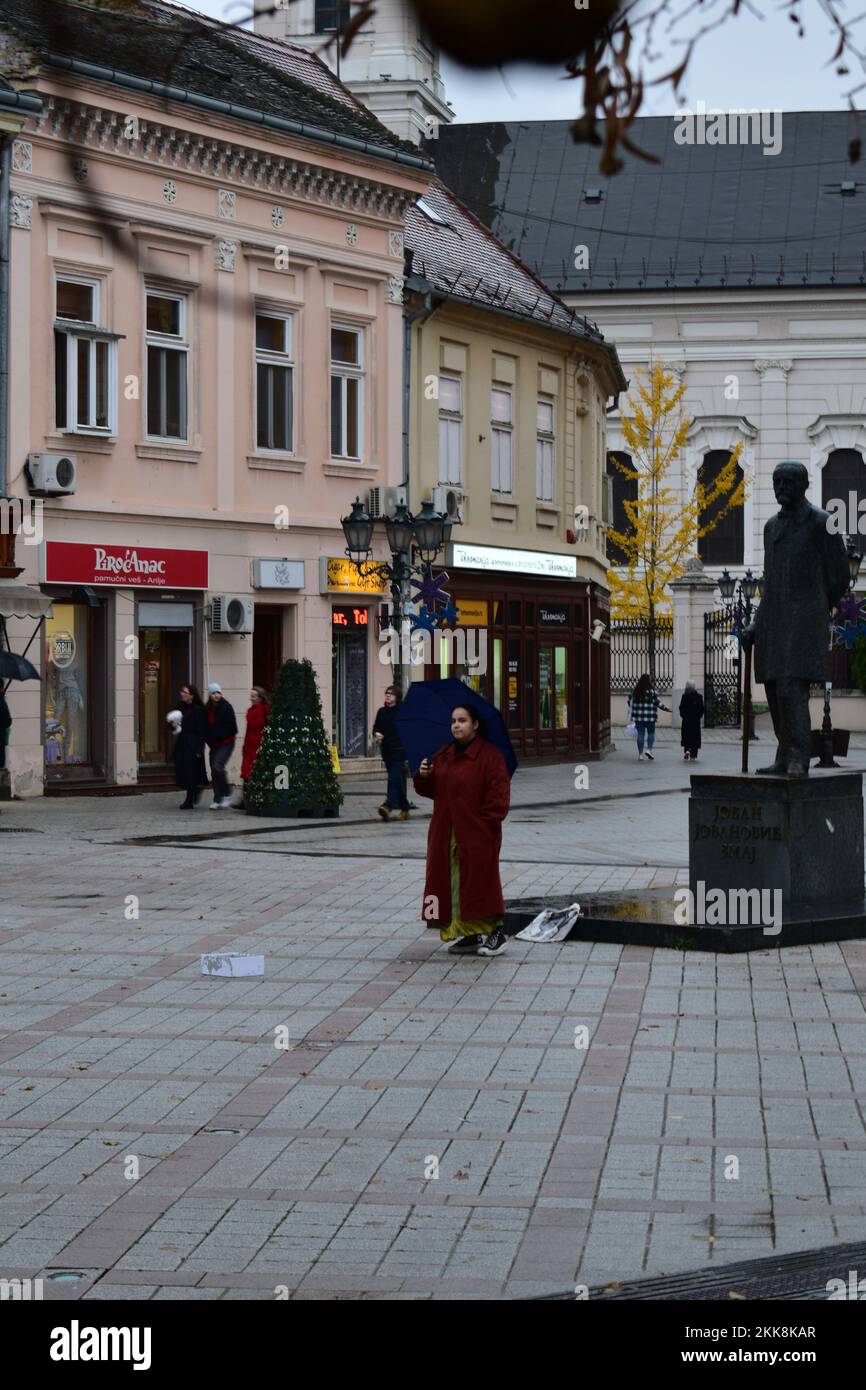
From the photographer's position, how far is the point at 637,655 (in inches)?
2244

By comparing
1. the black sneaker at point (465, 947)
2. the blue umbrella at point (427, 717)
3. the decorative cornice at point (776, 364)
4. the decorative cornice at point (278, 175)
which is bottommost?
the black sneaker at point (465, 947)

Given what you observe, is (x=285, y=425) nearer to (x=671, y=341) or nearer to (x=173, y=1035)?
(x=173, y=1035)

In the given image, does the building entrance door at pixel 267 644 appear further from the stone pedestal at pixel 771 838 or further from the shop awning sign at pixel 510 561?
the stone pedestal at pixel 771 838

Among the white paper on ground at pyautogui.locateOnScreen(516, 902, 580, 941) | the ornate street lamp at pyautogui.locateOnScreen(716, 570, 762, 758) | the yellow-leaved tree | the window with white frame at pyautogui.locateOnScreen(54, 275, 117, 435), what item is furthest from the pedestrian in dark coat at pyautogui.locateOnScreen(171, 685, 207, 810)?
the yellow-leaved tree

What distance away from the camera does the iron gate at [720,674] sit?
182 feet

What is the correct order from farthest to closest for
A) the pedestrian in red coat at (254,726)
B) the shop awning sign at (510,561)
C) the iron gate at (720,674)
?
1. the iron gate at (720,674)
2. the shop awning sign at (510,561)
3. the pedestrian in red coat at (254,726)

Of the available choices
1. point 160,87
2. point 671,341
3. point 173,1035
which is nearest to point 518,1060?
point 173,1035

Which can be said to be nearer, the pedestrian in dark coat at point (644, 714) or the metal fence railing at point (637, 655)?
the pedestrian in dark coat at point (644, 714)

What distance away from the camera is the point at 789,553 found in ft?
46.8

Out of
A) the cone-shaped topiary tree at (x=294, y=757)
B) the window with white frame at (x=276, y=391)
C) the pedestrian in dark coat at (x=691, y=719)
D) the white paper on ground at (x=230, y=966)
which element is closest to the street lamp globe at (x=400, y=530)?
the cone-shaped topiary tree at (x=294, y=757)

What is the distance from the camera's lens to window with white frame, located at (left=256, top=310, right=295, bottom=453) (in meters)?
30.6

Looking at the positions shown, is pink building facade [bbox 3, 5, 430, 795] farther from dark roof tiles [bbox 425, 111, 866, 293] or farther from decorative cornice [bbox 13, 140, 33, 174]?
dark roof tiles [bbox 425, 111, 866, 293]

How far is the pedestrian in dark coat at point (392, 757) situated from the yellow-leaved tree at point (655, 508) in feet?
106
